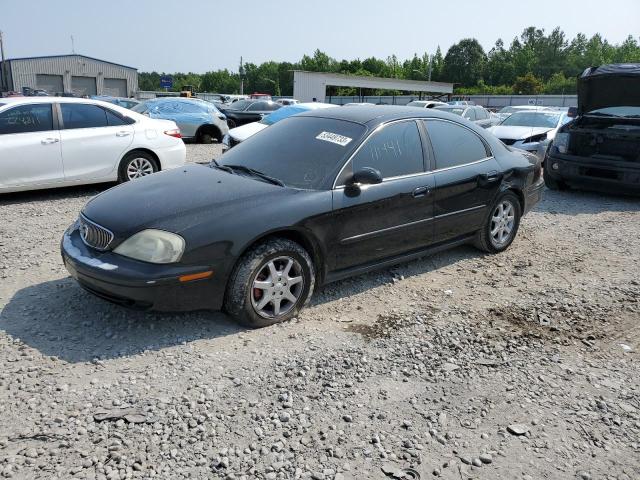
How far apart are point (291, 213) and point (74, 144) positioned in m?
5.18

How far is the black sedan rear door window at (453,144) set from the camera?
5.09m

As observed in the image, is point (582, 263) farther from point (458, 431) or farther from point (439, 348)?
point (458, 431)

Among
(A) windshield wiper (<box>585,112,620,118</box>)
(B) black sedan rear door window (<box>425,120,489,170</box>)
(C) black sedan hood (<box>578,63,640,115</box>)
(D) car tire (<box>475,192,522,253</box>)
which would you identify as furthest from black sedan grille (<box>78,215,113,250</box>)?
(A) windshield wiper (<box>585,112,620,118</box>)

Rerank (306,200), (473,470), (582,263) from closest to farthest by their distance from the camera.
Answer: (473,470) → (306,200) → (582,263)

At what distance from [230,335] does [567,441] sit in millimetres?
2210

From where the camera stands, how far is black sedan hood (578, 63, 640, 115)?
345 inches

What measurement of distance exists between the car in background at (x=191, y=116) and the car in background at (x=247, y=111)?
501cm

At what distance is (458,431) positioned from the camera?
116 inches

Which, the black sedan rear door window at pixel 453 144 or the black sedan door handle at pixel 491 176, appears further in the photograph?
the black sedan door handle at pixel 491 176

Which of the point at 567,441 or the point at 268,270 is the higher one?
the point at 268,270

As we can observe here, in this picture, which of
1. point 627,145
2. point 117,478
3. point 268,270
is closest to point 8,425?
point 117,478

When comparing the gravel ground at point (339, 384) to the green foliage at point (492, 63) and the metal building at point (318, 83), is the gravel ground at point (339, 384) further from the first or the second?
the green foliage at point (492, 63)

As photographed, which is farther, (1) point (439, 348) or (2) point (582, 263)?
(2) point (582, 263)

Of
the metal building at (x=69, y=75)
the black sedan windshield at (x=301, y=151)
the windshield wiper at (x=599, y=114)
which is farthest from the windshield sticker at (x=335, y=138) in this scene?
the metal building at (x=69, y=75)
